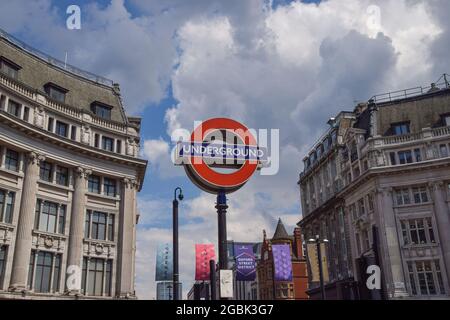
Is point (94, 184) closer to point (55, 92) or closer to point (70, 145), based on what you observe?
point (70, 145)

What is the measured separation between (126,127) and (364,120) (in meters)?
32.9

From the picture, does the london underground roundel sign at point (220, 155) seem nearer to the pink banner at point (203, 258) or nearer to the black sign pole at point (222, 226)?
the black sign pole at point (222, 226)

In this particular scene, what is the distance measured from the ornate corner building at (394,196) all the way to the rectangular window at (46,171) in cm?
2992

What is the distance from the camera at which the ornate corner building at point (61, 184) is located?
117 ft

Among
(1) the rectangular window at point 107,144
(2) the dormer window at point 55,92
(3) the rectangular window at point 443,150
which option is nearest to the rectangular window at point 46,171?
(1) the rectangular window at point 107,144

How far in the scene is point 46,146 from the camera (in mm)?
39125

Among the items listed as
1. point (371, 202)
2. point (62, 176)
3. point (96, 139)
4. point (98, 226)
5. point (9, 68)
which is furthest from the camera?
point (371, 202)

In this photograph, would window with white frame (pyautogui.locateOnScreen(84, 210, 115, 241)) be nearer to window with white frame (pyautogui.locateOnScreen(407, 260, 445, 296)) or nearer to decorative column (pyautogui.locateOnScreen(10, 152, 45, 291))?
decorative column (pyautogui.locateOnScreen(10, 152, 45, 291))

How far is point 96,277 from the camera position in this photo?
132 ft

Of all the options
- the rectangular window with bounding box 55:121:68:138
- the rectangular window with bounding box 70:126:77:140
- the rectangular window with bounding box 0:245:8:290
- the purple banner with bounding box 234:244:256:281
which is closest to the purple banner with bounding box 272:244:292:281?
the purple banner with bounding box 234:244:256:281

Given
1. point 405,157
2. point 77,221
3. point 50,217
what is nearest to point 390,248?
point 405,157

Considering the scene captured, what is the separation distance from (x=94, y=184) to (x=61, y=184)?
3.40m

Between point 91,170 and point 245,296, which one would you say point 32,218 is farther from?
point 245,296
